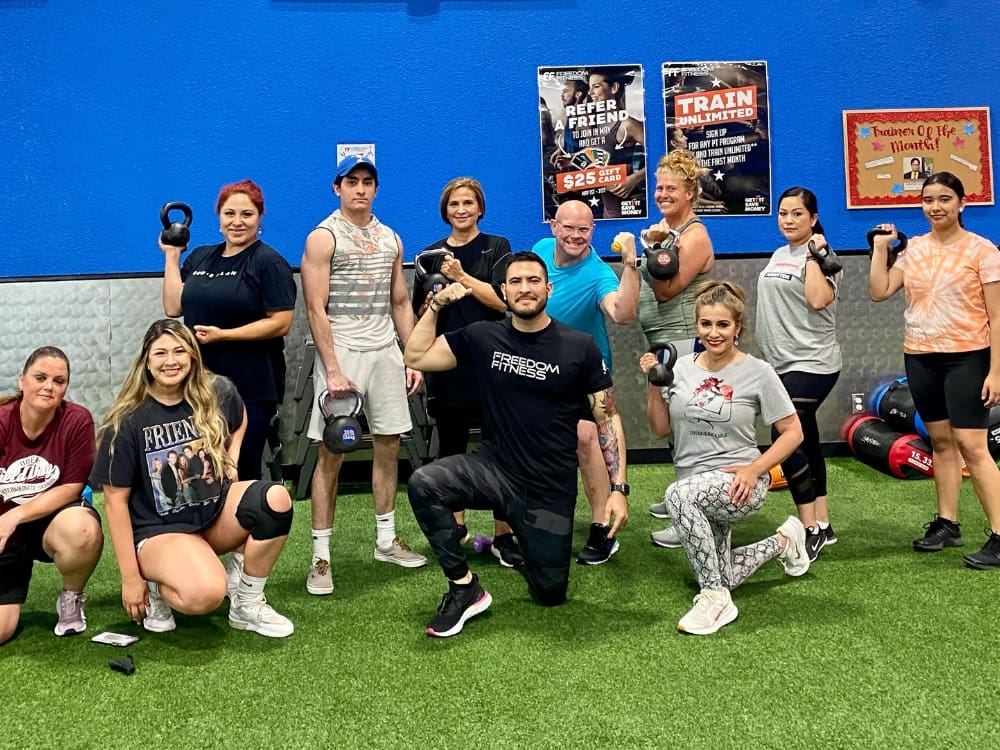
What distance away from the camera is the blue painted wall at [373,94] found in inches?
195

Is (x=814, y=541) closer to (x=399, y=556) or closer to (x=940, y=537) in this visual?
(x=940, y=537)

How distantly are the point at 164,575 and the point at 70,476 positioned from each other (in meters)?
0.54

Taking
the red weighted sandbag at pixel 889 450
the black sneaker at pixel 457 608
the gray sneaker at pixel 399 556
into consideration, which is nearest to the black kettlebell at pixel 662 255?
the black sneaker at pixel 457 608

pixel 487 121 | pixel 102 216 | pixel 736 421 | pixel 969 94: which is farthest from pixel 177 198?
pixel 969 94

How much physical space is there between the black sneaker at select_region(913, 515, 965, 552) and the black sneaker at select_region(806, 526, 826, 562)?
0.40 m

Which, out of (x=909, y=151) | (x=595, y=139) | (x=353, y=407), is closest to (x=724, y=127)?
(x=595, y=139)

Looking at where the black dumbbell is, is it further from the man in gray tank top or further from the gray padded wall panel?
the gray padded wall panel

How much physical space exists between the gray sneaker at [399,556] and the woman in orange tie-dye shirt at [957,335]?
204cm

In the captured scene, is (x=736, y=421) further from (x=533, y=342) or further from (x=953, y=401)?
(x=953, y=401)

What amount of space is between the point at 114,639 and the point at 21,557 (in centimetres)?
43

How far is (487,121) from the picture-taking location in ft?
16.9

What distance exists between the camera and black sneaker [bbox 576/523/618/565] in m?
3.38

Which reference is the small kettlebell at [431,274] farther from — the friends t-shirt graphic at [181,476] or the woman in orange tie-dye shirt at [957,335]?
the woman in orange tie-dye shirt at [957,335]

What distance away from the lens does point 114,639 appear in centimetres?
264
